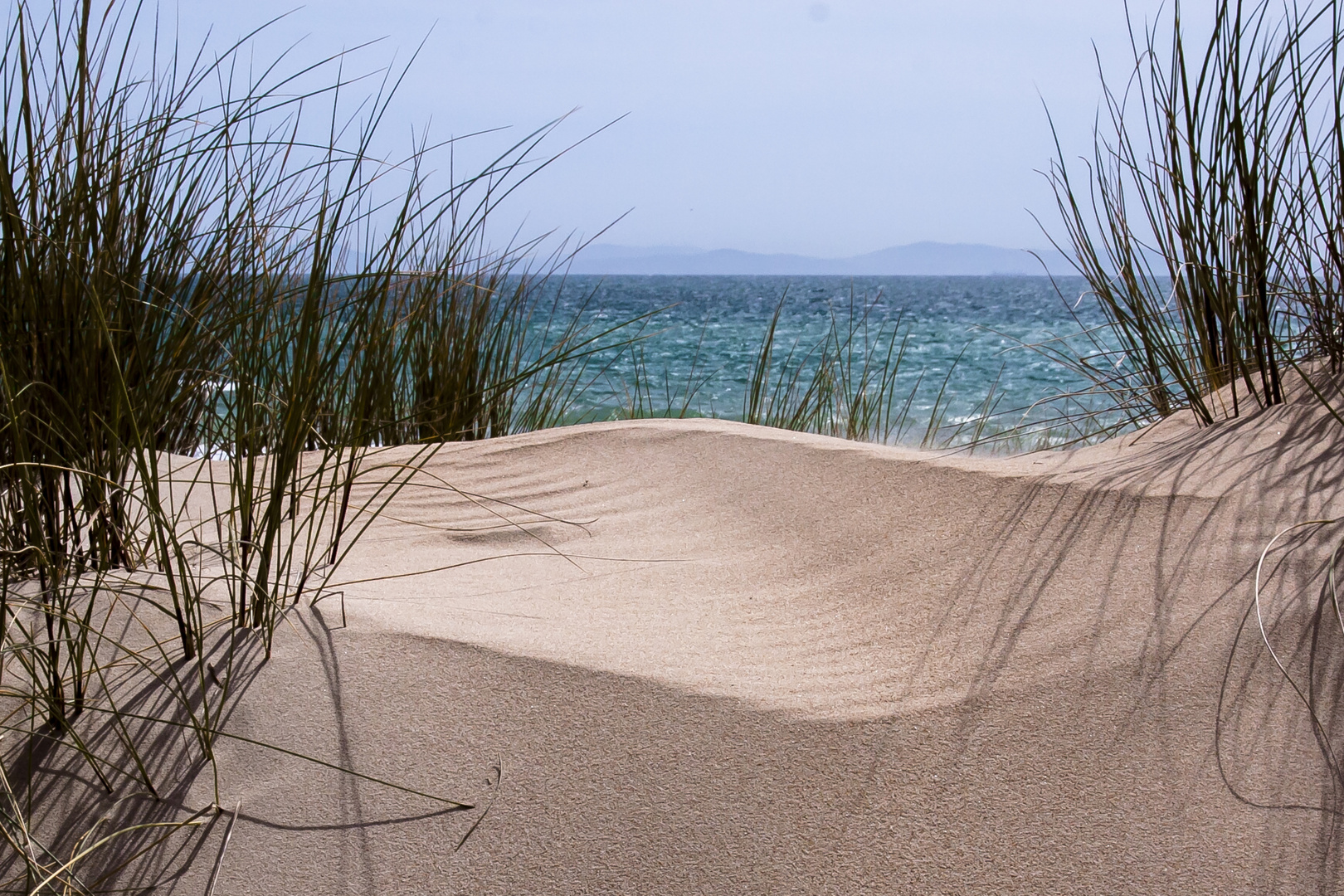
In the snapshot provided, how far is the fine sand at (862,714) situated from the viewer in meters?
0.88

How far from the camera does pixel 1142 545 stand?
1.20 meters

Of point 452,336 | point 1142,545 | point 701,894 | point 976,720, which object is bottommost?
point 701,894

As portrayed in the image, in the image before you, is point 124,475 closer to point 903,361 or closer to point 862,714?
point 862,714

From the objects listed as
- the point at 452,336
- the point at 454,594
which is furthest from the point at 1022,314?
the point at 454,594

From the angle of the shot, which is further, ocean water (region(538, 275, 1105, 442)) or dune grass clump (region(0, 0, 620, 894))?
ocean water (region(538, 275, 1105, 442))

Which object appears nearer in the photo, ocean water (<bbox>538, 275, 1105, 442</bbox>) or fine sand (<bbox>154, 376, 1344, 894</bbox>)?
fine sand (<bbox>154, 376, 1344, 894</bbox>)

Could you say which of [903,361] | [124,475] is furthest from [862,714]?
[903,361]

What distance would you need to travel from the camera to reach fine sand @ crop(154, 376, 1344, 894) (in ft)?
2.87

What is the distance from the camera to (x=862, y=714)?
100cm

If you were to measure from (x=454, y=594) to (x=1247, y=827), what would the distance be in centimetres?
97

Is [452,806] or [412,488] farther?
[412,488]

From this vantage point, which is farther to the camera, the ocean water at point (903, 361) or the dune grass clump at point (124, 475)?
the ocean water at point (903, 361)

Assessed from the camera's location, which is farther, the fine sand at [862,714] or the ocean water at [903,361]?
the ocean water at [903,361]

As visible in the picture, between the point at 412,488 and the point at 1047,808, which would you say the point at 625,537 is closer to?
the point at 412,488
